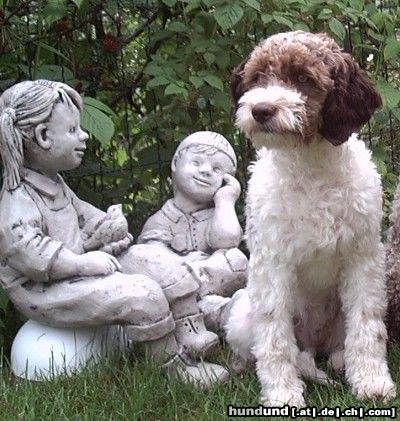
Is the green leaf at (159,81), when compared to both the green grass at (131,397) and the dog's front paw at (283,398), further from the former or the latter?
the dog's front paw at (283,398)

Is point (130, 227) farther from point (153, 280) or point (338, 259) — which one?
point (338, 259)

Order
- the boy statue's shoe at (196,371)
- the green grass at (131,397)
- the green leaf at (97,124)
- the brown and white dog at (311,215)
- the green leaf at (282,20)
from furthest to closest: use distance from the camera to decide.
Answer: the green leaf at (282,20)
the green leaf at (97,124)
the boy statue's shoe at (196,371)
the green grass at (131,397)
the brown and white dog at (311,215)

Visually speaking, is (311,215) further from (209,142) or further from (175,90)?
(175,90)

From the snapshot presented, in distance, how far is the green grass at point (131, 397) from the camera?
11.9ft

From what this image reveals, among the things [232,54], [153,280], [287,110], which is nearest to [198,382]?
[153,280]

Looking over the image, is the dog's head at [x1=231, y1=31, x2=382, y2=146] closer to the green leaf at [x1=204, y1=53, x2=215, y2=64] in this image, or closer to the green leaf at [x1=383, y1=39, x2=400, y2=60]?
the green leaf at [x1=204, y1=53, x2=215, y2=64]

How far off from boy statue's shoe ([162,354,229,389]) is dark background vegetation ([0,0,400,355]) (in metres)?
0.91

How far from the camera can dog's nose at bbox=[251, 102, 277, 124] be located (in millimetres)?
3363

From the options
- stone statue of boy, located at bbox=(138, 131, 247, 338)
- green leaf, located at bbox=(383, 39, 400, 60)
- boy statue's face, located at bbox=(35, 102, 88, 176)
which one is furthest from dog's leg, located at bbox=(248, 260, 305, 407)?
green leaf, located at bbox=(383, 39, 400, 60)

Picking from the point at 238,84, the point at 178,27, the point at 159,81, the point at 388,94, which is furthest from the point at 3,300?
the point at 388,94

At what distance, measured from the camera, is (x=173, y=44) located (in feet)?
16.6

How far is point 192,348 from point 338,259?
738 mm

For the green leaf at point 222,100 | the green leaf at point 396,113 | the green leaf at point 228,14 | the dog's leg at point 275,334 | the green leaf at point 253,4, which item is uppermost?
the green leaf at point 253,4

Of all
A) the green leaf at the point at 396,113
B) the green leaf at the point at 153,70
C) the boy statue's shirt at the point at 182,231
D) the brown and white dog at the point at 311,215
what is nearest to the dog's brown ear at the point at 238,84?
the brown and white dog at the point at 311,215
